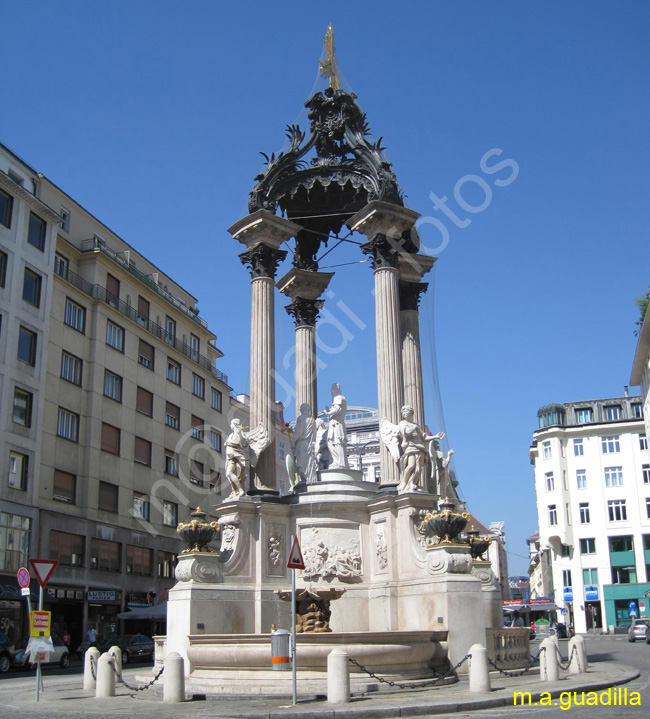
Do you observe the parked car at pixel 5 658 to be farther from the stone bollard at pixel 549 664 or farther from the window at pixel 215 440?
the window at pixel 215 440

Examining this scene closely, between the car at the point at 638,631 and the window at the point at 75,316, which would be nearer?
the window at the point at 75,316

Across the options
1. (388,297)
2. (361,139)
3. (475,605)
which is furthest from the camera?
(361,139)

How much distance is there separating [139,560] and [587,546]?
4018 cm

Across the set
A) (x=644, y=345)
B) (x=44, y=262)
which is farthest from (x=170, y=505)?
(x=644, y=345)

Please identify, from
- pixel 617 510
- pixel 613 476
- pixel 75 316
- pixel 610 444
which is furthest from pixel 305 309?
pixel 610 444

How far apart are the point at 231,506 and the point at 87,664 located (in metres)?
4.56

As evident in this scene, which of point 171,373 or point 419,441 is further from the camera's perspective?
point 171,373

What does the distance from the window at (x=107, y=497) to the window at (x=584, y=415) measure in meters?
46.6

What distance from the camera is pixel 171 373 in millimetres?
55750

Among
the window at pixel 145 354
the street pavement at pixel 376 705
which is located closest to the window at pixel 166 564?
the window at pixel 145 354

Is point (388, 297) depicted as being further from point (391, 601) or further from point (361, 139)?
point (391, 601)

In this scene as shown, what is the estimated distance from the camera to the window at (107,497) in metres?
46.0

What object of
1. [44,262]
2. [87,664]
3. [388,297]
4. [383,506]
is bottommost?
[87,664]

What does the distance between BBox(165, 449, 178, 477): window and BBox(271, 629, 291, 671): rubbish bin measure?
133 feet
